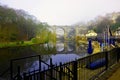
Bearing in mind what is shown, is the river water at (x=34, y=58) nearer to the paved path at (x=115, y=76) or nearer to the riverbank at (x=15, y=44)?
the riverbank at (x=15, y=44)

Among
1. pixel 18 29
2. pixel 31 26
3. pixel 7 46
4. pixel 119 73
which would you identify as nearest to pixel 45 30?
pixel 31 26

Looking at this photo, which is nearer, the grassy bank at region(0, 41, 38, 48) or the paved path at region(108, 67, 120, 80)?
the paved path at region(108, 67, 120, 80)

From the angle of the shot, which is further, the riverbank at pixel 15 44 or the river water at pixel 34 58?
the riverbank at pixel 15 44

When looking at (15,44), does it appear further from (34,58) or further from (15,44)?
(34,58)

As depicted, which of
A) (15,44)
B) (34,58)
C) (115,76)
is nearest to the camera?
(115,76)

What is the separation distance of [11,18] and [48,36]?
21.6 metres

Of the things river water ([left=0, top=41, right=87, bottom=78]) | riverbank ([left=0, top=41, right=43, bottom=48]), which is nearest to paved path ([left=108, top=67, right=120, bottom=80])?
river water ([left=0, top=41, right=87, bottom=78])

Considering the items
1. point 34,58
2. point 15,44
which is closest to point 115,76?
point 34,58

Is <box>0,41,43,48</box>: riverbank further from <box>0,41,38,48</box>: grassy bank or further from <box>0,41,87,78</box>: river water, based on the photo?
<box>0,41,87,78</box>: river water

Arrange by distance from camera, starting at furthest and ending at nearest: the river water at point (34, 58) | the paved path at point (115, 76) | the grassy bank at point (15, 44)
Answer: the grassy bank at point (15, 44)
the river water at point (34, 58)
the paved path at point (115, 76)

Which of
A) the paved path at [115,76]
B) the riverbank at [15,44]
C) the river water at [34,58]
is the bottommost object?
the river water at [34,58]

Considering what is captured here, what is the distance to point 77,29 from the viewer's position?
80.2 metres

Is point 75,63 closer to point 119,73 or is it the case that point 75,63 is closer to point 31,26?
point 119,73

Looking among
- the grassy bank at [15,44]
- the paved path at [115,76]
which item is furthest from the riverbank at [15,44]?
the paved path at [115,76]
